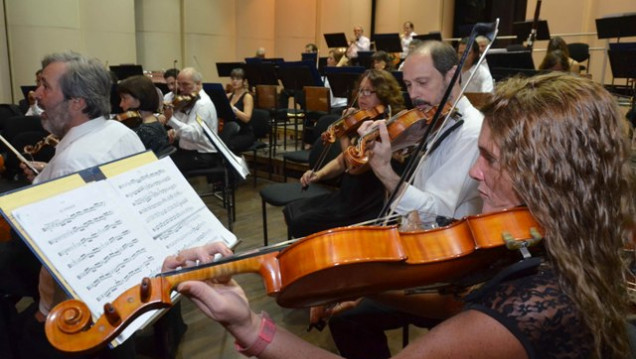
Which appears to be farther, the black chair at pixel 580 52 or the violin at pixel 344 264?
the black chair at pixel 580 52

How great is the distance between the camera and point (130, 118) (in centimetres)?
401

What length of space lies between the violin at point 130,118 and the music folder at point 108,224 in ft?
7.82

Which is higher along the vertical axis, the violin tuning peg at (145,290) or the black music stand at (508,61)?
the black music stand at (508,61)

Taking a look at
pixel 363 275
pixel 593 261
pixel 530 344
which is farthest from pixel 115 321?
pixel 593 261

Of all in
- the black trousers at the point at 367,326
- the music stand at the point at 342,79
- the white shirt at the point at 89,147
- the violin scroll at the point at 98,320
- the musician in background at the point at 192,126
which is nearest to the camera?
the violin scroll at the point at 98,320

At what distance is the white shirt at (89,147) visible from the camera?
2.24 metres

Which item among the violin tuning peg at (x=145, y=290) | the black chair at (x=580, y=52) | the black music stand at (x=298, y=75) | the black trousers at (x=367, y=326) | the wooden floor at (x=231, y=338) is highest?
the black chair at (x=580, y=52)

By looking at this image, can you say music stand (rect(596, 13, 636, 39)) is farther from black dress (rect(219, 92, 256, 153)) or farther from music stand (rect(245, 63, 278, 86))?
black dress (rect(219, 92, 256, 153))

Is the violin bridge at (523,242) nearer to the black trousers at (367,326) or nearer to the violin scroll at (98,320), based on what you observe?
the violin scroll at (98,320)

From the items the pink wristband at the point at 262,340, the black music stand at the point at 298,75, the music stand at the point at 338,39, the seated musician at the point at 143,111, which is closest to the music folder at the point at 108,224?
the pink wristband at the point at 262,340

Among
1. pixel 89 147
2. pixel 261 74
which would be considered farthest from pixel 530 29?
pixel 89 147

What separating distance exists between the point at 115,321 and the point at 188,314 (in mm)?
2355

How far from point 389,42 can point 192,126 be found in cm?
522

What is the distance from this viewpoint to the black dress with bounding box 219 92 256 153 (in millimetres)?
5445
